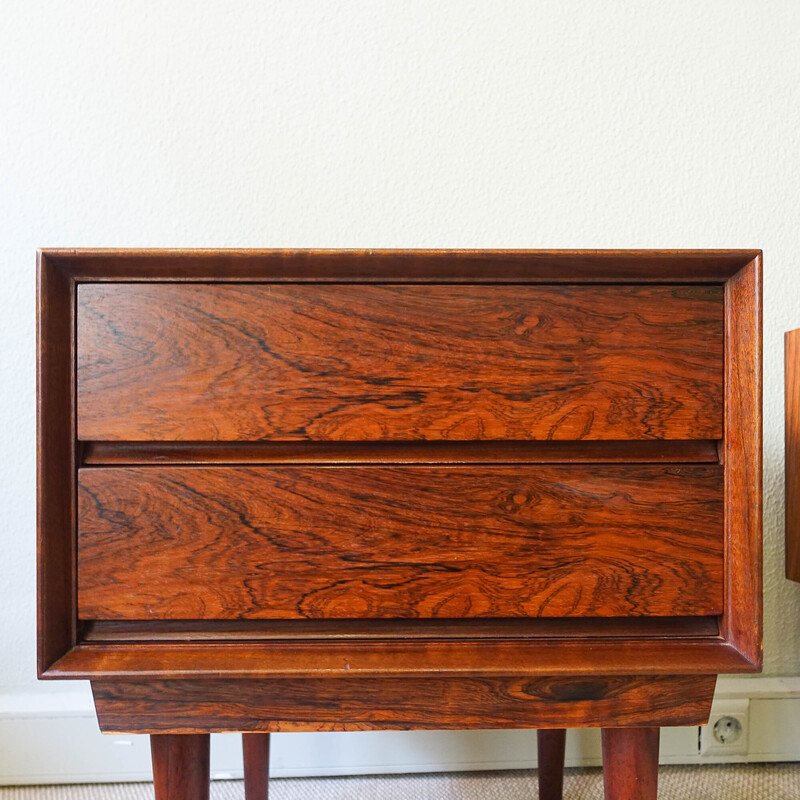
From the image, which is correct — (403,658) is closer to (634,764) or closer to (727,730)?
(634,764)

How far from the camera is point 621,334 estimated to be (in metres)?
0.56

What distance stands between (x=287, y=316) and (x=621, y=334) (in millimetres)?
290

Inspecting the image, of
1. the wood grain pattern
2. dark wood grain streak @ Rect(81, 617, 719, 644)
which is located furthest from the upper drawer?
the wood grain pattern

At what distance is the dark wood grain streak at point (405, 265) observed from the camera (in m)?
0.54

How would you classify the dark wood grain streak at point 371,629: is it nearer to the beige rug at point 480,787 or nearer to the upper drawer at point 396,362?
the upper drawer at point 396,362

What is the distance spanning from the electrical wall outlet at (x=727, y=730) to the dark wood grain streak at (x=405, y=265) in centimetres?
81

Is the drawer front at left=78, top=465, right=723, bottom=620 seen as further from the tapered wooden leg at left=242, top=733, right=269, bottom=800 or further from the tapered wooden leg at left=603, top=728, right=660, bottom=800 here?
the tapered wooden leg at left=242, top=733, right=269, bottom=800

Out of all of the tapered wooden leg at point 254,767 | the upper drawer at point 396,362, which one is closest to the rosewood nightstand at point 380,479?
the upper drawer at point 396,362

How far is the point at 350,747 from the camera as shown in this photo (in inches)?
41.8

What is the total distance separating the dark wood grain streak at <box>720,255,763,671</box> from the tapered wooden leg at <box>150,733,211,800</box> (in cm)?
50

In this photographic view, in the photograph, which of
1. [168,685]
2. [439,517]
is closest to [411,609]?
[439,517]
